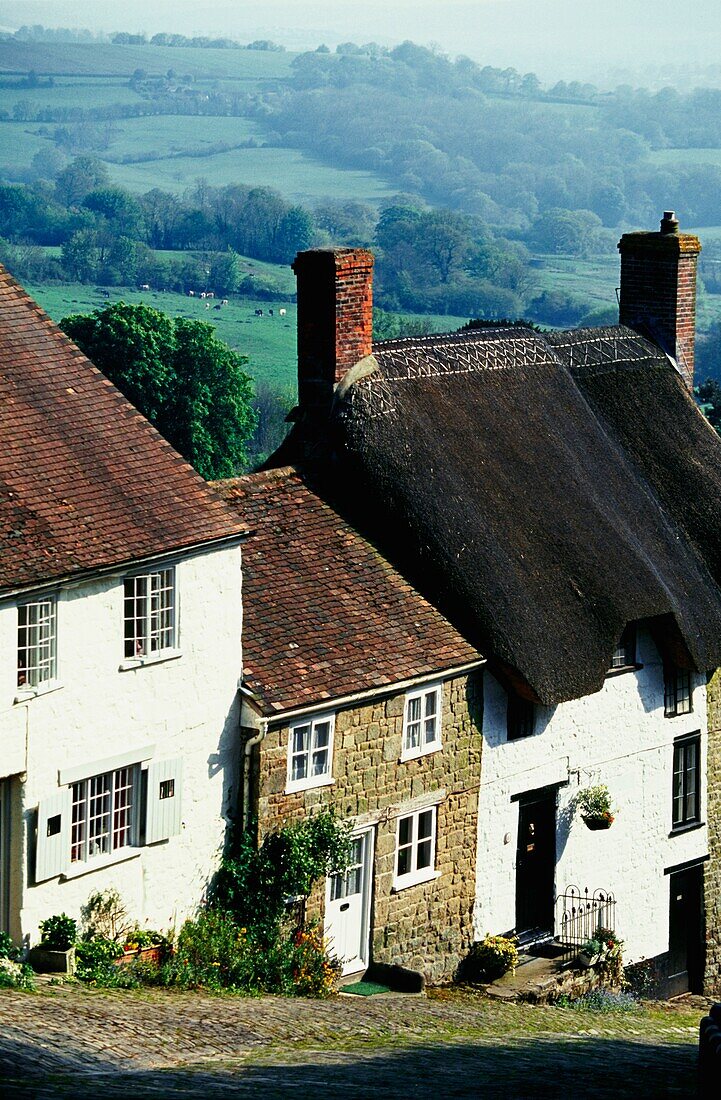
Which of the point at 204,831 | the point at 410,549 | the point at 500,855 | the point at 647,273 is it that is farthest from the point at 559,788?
the point at 647,273

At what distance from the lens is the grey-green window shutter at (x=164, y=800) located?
2158 cm

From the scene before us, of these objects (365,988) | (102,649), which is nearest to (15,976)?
(102,649)

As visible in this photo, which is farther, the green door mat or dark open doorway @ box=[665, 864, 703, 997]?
dark open doorway @ box=[665, 864, 703, 997]

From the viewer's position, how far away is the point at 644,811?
28.1 meters

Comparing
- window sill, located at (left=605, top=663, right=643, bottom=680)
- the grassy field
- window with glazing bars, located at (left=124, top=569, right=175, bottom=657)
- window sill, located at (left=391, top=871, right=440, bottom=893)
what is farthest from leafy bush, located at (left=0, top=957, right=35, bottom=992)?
the grassy field

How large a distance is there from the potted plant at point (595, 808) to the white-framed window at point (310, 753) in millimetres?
5126

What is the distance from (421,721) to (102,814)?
501 cm

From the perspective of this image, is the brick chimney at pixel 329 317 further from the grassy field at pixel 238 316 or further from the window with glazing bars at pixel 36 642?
the grassy field at pixel 238 316

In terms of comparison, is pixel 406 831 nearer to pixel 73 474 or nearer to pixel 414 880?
pixel 414 880

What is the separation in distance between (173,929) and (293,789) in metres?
2.28

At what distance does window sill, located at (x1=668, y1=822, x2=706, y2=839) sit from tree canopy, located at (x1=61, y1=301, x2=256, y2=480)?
46325mm

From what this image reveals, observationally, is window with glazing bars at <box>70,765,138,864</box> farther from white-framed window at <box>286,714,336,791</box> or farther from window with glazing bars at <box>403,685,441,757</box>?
window with glazing bars at <box>403,685,441,757</box>

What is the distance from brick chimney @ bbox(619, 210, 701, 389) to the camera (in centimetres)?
3206

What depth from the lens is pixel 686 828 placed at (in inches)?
1138
